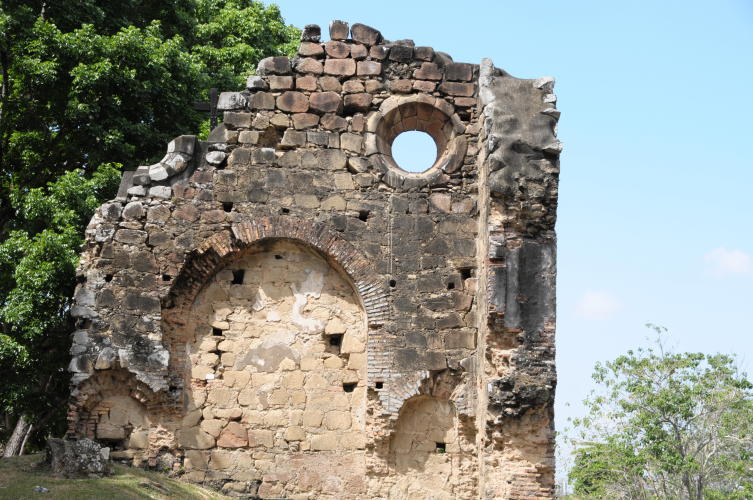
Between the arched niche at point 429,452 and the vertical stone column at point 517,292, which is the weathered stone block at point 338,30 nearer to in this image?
the vertical stone column at point 517,292

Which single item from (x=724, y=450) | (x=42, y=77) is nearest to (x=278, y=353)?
(x=42, y=77)

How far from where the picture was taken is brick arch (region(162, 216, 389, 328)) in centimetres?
1321

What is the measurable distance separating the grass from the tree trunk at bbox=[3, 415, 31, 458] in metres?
5.94

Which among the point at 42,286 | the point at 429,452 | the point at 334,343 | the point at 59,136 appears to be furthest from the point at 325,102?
the point at 59,136

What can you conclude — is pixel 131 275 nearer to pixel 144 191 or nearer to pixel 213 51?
pixel 144 191

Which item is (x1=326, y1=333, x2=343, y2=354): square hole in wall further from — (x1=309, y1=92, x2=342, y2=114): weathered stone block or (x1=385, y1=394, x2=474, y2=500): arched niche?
(x1=309, y1=92, x2=342, y2=114): weathered stone block

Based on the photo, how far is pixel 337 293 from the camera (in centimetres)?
1355

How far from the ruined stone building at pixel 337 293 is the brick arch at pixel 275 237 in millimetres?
29

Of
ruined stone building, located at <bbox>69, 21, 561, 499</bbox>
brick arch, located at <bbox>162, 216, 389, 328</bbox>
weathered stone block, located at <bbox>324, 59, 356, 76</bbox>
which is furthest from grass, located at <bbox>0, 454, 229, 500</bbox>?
weathered stone block, located at <bbox>324, 59, 356, 76</bbox>

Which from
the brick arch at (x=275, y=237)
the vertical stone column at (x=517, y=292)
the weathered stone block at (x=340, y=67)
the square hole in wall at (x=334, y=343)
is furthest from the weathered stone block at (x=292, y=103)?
the square hole in wall at (x=334, y=343)

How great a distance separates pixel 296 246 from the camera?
44.6ft

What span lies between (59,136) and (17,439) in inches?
210

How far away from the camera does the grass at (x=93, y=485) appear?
1069 cm

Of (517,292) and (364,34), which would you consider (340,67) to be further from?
(517,292)
